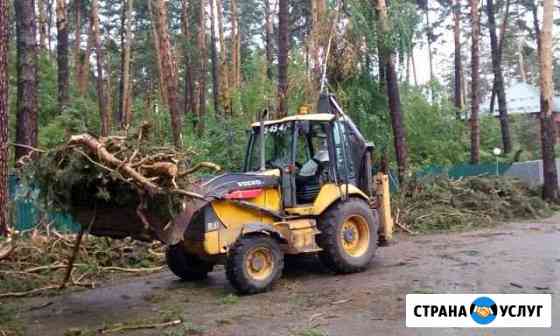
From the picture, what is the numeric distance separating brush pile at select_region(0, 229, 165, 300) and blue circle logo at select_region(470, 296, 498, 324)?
5883mm

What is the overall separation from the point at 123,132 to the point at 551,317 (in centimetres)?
551

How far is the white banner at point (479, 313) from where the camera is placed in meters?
6.18

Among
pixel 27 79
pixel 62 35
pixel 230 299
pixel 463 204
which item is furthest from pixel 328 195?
pixel 62 35

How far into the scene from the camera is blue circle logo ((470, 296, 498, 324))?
6.23 meters

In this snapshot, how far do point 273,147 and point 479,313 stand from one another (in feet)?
15.0

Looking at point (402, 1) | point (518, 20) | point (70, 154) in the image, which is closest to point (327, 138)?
point (70, 154)

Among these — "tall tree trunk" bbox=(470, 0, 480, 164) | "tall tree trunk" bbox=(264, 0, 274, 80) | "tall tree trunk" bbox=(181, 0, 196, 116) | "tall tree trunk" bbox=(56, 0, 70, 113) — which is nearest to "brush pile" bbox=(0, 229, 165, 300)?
"tall tree trunk" bbox=(56, 0, 70, 113)

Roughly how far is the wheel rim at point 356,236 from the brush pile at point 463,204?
5534 millimetres

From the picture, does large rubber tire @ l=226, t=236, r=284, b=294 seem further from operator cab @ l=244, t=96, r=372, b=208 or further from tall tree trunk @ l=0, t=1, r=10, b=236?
tall tree trunk @ l=0, t=1, r=10, b=236

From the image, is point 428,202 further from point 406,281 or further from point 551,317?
point 551,317

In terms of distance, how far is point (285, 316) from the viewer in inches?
280

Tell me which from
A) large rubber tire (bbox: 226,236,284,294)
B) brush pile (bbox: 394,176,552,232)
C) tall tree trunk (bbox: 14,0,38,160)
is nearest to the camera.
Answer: large rubber tire (bbox: 226,236,284,294)

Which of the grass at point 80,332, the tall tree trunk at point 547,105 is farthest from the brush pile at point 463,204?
the grass at point 80,332

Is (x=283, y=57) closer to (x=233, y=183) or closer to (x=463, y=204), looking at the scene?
(x=463, y=204)
